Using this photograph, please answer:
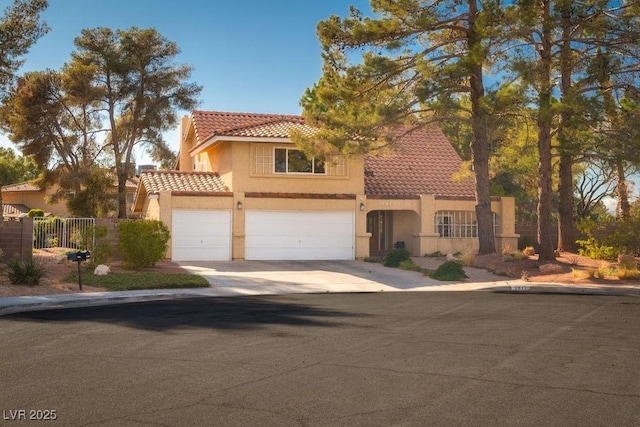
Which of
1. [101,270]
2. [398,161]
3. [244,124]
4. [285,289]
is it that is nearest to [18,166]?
[244,124]

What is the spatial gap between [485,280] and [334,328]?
11517 mm

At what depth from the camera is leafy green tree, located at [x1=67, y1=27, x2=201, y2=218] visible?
3925 cm

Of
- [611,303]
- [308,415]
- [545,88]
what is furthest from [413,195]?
[308,415]

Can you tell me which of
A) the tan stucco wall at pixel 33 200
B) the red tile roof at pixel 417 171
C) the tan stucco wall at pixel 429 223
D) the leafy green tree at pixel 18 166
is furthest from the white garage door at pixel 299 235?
the leafy green tree at pixel 18 166

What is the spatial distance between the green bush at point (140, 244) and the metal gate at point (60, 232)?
3.25 metres

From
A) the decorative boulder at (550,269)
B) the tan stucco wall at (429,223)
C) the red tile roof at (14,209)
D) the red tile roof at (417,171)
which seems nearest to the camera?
the decorative boulder at (550,269)

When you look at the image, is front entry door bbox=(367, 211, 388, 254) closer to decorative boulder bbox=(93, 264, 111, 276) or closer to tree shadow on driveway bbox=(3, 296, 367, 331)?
decorative boulder bbox=(93, 264, 111, 276)

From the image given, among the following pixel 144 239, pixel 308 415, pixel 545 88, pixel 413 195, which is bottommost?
pixel 308 415

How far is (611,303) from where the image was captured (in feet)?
53.6

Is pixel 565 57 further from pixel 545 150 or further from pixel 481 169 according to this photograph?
pixel 481 169

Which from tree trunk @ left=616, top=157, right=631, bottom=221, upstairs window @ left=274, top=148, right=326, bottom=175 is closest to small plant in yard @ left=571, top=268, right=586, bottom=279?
tree trunk @ left=616, top=157, right=631, bottom=221

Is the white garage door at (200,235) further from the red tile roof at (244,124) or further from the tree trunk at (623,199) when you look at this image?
the tree trunk at (623,199)

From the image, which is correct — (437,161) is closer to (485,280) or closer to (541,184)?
(541,184)

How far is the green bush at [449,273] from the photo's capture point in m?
22.4
